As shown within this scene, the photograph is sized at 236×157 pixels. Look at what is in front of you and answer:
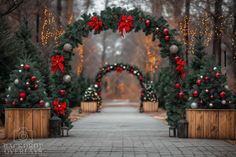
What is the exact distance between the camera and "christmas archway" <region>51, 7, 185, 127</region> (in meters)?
15.5

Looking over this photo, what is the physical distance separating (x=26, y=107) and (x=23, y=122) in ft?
1.90

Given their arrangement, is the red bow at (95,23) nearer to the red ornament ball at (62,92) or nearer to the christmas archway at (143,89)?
the red ornament ball at (62,92)

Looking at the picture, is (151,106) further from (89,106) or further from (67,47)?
(67,47)

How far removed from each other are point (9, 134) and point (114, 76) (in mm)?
67114

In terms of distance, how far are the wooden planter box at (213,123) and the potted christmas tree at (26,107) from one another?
4975mm

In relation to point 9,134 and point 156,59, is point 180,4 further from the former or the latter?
point 9,134

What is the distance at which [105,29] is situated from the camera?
1559 centimetres

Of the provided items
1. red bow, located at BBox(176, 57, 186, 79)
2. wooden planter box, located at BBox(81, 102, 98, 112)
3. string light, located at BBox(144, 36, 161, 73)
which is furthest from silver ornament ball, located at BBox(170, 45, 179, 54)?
string light, located at BBox(144, 36, 161, 73)

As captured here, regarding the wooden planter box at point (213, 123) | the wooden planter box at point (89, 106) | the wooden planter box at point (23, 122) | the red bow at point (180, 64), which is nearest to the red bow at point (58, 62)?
the wooden planter box at point (23, 122)

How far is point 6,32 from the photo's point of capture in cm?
1986

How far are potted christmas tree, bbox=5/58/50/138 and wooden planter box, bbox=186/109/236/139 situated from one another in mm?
4975

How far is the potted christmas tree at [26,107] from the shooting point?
1438cm

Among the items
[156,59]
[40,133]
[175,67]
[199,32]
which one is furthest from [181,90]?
[156,59]

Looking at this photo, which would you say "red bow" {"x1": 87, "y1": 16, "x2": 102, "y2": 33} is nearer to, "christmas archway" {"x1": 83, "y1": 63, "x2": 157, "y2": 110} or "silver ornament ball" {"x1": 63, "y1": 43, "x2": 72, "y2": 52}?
"silver ornament ball" {"x1": 63, "y1": 43, "x2": 72, "y2": 52}
